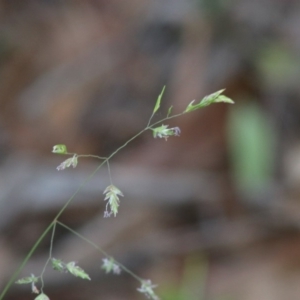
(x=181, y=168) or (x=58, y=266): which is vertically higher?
(x=181, y=168)

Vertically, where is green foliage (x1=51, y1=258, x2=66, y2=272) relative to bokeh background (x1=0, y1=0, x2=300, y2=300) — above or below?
below

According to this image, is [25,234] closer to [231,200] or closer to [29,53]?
[231,200]

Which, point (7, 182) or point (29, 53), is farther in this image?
point (29, 53)

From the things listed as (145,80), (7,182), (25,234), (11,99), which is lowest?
(25,234)

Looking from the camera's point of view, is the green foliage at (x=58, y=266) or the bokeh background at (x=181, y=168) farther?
the bokeh background at (x=181, y=168)

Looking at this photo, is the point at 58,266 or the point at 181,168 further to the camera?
the point at 181,168

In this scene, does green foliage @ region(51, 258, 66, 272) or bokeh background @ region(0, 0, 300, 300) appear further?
bokeh background @ region(0, 0, 300, 300)

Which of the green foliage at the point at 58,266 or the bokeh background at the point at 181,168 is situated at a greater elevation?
the bokeh background at the point at 181,168

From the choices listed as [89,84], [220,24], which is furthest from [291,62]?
[89,84]
